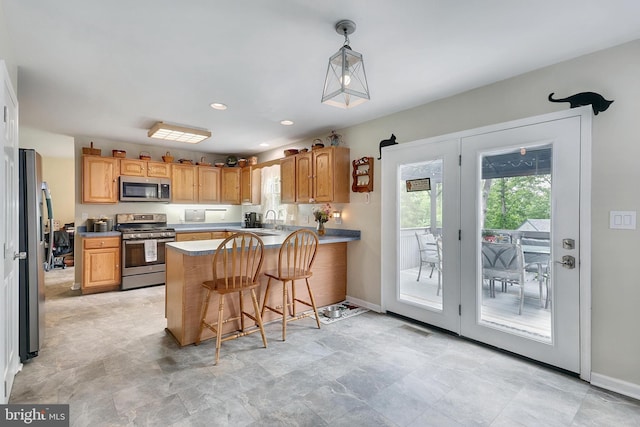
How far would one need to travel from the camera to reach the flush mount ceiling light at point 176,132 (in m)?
Answer: 4.18

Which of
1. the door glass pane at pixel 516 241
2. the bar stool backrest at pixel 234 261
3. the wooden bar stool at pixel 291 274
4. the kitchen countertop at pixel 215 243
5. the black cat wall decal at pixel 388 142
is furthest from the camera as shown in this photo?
the black cat wall decal at pixel 388 142

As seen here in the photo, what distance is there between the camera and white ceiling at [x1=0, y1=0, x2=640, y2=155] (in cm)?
184

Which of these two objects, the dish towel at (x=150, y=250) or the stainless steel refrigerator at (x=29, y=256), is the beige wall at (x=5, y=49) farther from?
the dish towel at (x=150, y=250)

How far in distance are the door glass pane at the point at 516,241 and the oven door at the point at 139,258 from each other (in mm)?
4691

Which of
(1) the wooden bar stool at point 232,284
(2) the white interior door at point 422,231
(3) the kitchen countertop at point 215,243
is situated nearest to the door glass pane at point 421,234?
(2) the white interior door at point 422,231

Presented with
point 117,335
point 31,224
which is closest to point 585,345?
point 117,335

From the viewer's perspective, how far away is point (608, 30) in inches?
80.7

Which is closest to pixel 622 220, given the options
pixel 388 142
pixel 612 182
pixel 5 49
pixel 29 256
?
pixel 612 182

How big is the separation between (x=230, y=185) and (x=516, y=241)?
199 inches

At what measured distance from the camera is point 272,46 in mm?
2254

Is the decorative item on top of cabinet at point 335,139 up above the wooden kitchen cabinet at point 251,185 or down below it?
above

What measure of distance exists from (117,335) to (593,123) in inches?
179

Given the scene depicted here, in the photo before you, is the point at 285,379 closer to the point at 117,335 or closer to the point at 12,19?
the point at 117,335

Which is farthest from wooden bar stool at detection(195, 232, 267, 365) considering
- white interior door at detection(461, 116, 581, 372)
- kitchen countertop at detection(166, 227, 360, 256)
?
white interior door at detection(461, 116, 581, 372)
